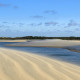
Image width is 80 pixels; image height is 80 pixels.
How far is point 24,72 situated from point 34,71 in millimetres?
378

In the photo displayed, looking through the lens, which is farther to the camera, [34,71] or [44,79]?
[34,71]

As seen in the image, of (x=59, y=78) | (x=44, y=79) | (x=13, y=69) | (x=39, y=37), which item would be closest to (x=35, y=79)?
(x=44, y=79)

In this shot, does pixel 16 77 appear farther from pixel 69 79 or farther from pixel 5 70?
pixel 69 79

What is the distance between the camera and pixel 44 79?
533 centimetres

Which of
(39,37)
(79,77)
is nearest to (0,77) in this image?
(79,77)

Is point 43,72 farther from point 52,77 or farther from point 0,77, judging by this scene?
point 0,77

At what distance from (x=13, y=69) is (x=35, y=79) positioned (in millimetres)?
1258

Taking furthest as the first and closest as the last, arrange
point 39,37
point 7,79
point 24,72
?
point 39,37, point 24,72, point 7,79

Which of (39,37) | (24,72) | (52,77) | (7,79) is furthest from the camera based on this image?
(39,37)

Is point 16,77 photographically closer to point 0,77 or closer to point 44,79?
point 0,77

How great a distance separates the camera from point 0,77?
529cm

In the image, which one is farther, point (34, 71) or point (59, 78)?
point (34, 71)

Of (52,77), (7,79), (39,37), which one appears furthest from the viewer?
(39,37)

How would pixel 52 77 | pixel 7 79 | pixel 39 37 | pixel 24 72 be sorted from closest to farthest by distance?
1. pixel 7 79
2. pixel 52 77
3. pixel 24 72
4. pixel 39 37
